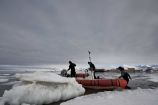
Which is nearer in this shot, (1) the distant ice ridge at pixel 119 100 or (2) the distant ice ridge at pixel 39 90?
(1) the distant ice ridge at pixel 119 100

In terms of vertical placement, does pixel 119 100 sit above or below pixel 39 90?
below

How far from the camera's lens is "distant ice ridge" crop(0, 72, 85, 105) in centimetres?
872

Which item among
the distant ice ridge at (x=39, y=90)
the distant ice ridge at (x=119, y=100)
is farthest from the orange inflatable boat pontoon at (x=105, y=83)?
the distant ice ridge at (x=119, y=100)

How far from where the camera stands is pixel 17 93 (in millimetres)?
8703

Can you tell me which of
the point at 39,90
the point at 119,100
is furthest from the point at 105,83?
the point at 39,90

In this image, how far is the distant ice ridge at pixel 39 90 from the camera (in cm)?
872

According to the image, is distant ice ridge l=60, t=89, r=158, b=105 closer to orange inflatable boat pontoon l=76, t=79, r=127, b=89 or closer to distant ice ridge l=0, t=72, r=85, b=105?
distant ice ridge l=0, t=72, r=85, b=105

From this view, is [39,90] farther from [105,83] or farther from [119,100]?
[105,83]

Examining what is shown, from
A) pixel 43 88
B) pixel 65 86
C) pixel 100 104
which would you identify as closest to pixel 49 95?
pixel 43 88

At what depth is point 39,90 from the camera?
9133 millimetres

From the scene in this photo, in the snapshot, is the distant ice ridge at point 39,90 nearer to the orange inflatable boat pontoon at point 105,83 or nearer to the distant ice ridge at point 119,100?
the distant ice ridge at point 119,100

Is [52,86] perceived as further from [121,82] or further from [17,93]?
[121,82]

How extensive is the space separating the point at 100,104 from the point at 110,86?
6.43 metres

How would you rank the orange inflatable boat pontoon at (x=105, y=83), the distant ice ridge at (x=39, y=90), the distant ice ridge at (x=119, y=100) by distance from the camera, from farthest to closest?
the orange inflatable boat pontoon at (x=105, y=83) < the distant ice ridge at (x=39, y=90) < the distant ice ridge at (x=119, y=100)
